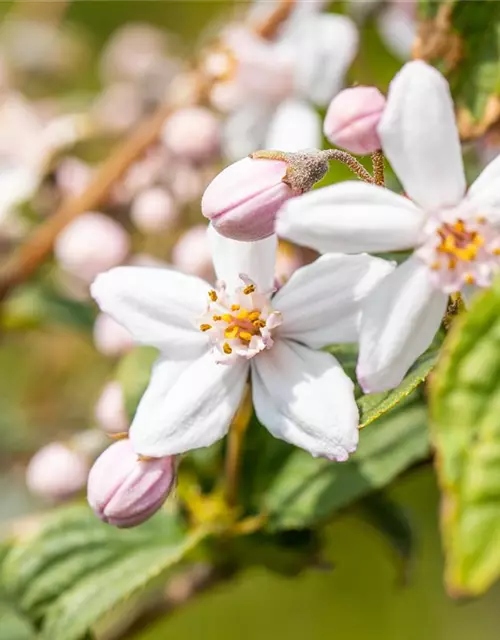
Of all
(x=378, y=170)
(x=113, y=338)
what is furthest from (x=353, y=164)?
(x=113, y=338)

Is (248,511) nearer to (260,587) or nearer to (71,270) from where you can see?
(71,270)

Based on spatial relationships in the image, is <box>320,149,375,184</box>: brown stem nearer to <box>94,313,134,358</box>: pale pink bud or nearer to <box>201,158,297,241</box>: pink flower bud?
<box>201,158,297,241</box>: pink flower bud

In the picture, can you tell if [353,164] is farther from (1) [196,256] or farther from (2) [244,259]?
(1) [196,256]

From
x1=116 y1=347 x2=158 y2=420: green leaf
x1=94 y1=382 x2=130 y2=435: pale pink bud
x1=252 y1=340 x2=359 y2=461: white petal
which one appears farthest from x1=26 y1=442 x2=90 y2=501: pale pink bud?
x1=252 y1=340 x2=359 y2=461: white petal

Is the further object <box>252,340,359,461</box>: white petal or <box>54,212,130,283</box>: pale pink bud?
<box>54,212,130,283</box>: pale pink bud

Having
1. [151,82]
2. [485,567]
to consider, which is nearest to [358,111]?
[485,567]
